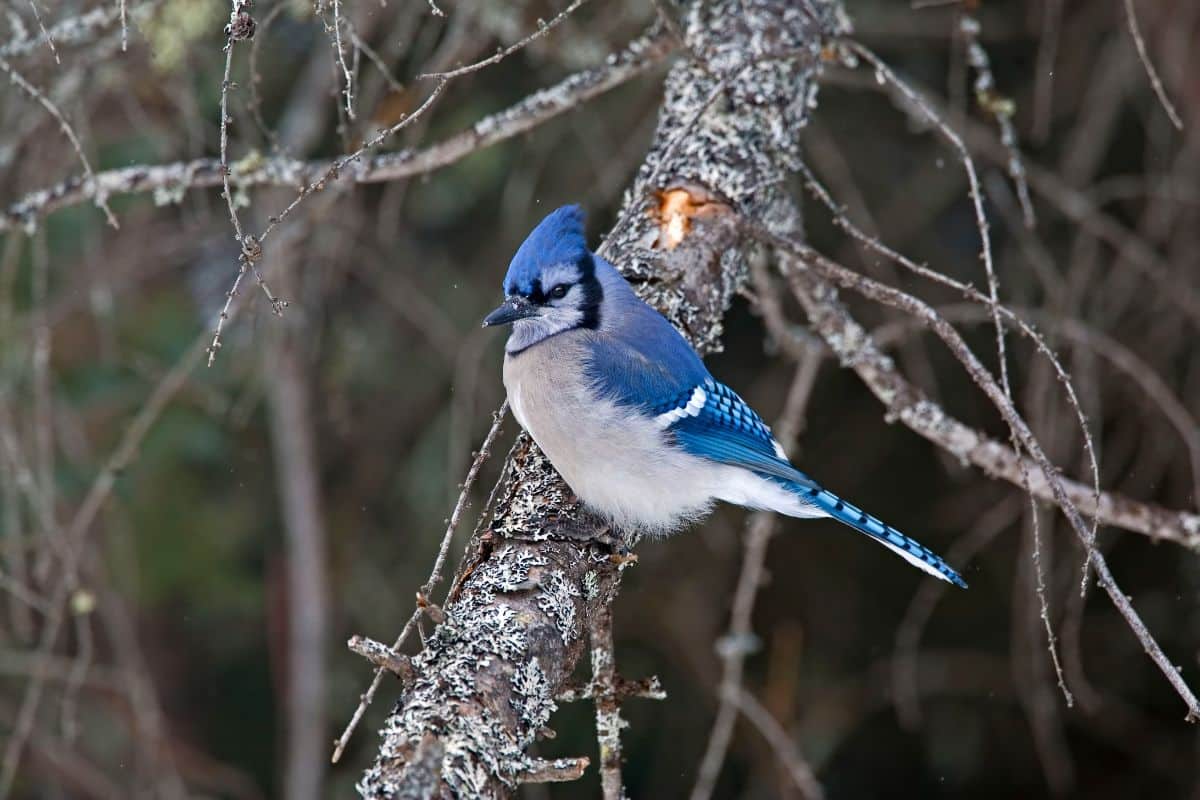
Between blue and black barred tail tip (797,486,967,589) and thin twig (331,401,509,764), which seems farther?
blue and black barred tail tip (797,486,967,589)

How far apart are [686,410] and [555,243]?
0.42 meters

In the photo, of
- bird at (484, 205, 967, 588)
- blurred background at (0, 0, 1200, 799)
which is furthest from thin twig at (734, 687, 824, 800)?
blurred background at (0, 0, 1200, 799)

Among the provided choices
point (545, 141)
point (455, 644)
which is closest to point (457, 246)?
point (545, 141)

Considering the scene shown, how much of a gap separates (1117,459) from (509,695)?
2317mm


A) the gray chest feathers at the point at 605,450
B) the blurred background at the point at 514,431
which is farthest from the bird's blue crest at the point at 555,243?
the blurred background at the point at 514,431

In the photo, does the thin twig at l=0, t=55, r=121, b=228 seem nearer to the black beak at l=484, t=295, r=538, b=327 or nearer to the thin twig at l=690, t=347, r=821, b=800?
the black beak at l=484, t=295, r=538, b=327

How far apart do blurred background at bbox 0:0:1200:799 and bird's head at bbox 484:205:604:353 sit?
540mm

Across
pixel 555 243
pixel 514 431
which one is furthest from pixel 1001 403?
pixel 514 431

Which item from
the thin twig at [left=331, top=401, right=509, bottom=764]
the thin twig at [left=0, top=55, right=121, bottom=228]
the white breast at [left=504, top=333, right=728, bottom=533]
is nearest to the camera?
the thin twig at [left=331, top=401, right=509, bottom=764]

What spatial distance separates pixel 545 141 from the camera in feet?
11.3

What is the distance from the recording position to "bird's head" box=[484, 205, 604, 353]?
2.48 m

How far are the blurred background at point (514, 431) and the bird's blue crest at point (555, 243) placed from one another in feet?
1.94

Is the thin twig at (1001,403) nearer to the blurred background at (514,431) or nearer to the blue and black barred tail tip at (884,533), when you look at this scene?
the blue and black barred tail tip at (884,533)

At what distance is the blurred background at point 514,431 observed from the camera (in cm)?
333
